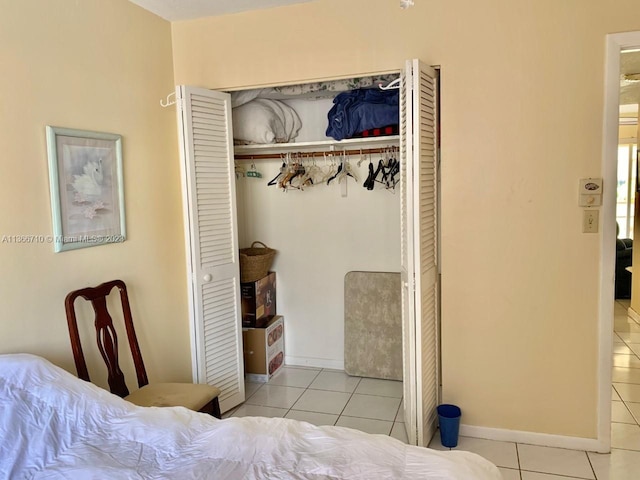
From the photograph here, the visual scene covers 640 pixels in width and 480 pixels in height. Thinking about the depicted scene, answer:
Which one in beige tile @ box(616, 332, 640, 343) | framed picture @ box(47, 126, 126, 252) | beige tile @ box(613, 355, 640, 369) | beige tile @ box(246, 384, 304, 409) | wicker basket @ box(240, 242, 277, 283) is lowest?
beige tile @ box(246, 384, 304, 409)

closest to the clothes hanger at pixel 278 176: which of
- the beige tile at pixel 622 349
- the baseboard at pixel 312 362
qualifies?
the baseboard at pixel 312 362

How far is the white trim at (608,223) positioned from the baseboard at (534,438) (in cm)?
2

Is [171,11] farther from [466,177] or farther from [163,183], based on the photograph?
[466,177]

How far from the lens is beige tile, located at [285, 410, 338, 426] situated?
3.00 meters

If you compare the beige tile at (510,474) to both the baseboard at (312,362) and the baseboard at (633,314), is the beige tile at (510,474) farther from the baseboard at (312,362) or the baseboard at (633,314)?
the baseboard at (633,314)

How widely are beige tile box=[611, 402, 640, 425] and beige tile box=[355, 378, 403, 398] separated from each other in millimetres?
1312

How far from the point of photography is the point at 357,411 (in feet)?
10.3

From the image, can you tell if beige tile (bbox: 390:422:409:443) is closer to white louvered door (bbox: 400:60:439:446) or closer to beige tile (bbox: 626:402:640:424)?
white louvered door (bbox: 400:60:439:446)

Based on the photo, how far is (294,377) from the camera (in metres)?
3.72

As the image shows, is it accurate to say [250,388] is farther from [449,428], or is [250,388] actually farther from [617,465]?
[617,465]

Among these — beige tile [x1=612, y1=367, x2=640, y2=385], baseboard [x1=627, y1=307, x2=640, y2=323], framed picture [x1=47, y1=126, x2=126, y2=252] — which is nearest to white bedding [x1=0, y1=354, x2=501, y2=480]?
framed picture [x1=47, y1=126, x2=126, y2=252]

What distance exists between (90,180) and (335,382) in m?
2.20

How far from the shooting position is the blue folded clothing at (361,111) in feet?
10.4

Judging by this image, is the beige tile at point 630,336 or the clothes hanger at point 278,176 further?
the beige tile at point 630,336
